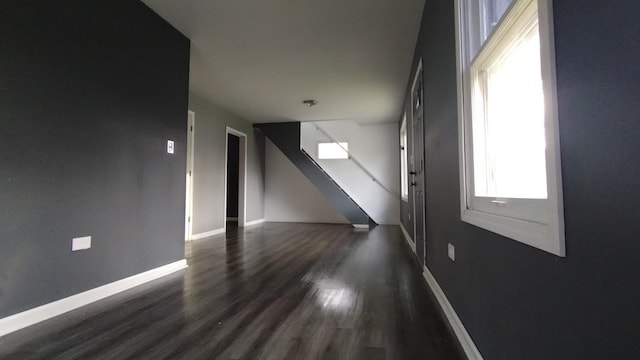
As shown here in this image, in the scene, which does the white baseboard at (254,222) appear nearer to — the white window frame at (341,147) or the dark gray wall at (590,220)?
the white window frame at (341,147)

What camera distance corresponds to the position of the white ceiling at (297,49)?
285cm

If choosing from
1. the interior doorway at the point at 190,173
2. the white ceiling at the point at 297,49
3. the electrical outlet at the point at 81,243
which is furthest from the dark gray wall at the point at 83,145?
the interior doorway at the point at 190,173

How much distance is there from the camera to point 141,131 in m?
2.82

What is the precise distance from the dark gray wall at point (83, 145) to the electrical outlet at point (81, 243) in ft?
0.11

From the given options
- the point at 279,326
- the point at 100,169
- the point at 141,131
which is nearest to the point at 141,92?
the point at 141,131

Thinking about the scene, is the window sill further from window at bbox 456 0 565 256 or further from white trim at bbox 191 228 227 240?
white trim at bbox 191 228 227 240

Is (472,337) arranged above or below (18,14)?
below

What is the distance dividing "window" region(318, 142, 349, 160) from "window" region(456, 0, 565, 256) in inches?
244

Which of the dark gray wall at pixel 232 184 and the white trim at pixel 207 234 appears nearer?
the white trim at pixel 207 234

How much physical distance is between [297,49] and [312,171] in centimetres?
376

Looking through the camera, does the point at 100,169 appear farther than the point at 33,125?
Yes

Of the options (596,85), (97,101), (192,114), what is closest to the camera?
(596,85)

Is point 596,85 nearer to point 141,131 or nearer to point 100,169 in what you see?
point 100,169

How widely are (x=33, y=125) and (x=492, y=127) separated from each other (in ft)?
8.72
